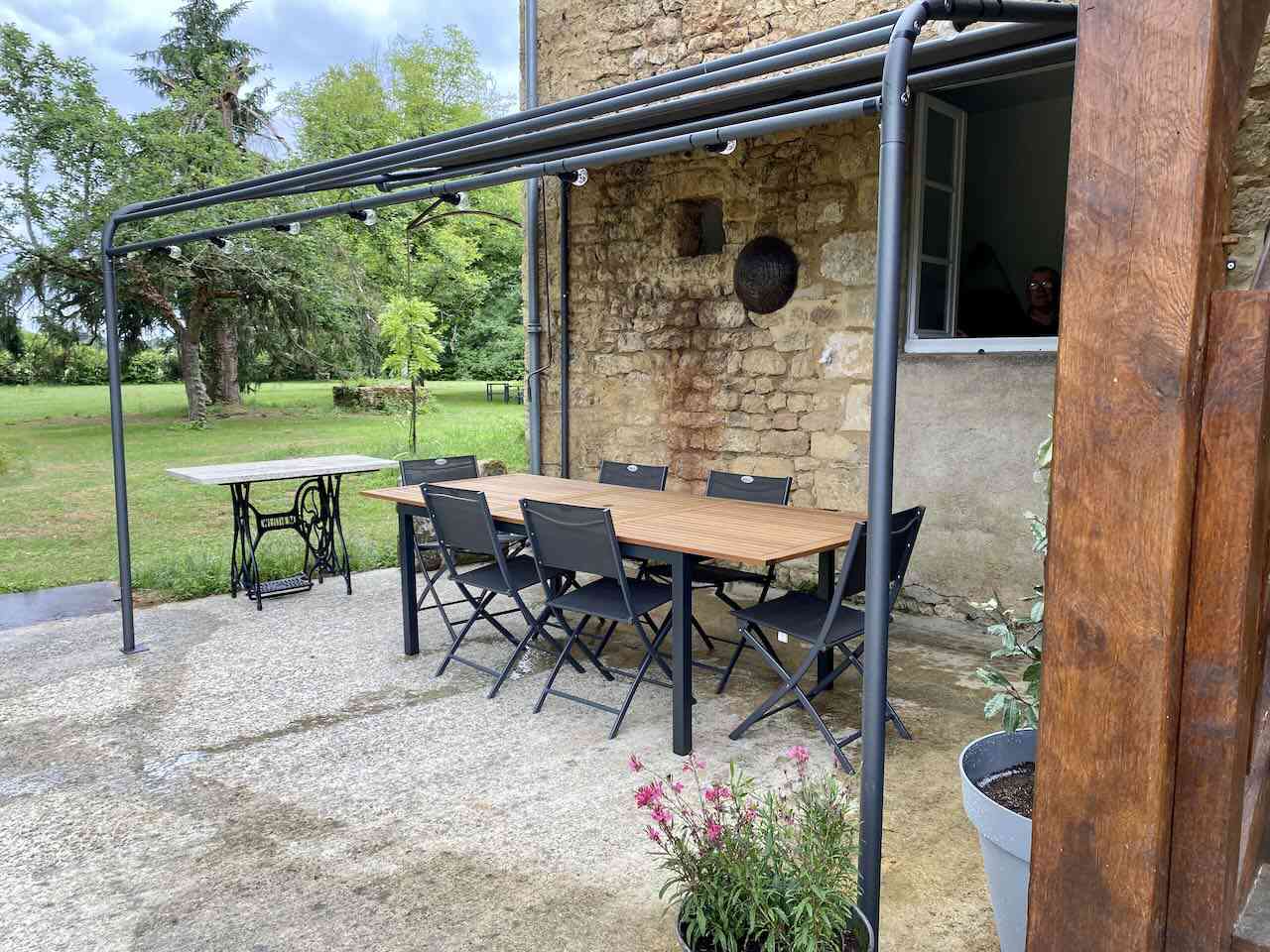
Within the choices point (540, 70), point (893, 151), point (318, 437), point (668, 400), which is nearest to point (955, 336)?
point (668, 400)

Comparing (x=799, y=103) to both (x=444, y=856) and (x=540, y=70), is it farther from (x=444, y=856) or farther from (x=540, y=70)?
(x=540, y=70)

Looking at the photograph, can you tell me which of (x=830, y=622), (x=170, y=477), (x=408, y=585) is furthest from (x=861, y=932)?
(x=170, y=477)

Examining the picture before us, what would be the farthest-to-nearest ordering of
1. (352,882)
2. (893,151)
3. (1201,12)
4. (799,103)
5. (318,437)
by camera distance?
(318,437) → (799,103) → (352,882) → (893,151) → (1201,12)

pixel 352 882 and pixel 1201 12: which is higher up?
pixel 1201 12

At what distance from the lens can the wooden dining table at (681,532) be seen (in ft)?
10.6

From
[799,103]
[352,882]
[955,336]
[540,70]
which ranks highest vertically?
[540,70]

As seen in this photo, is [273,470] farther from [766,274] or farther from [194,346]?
[194,346]

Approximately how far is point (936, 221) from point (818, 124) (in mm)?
2733

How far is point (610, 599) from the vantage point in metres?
3.69

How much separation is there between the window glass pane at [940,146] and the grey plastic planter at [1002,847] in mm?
3731

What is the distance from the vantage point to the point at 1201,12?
109 cm

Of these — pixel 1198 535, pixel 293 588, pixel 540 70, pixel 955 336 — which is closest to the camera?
pixel 1198 535

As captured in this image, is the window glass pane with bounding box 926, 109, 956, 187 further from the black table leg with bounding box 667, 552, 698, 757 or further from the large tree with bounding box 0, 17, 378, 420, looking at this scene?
the large tree with bounding box 0, 17, 378, 420

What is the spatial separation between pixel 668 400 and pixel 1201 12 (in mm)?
4953
